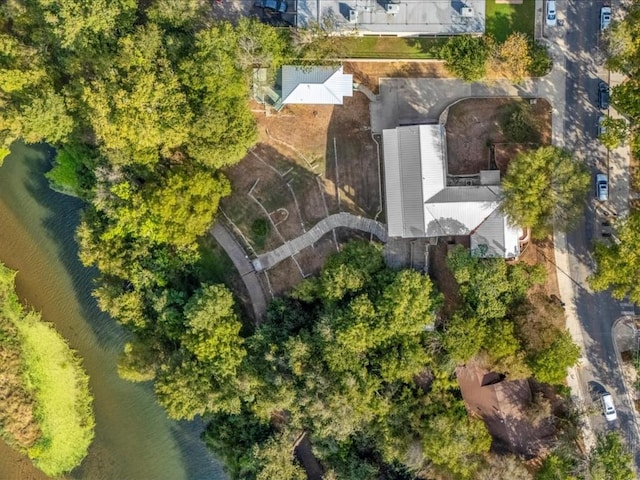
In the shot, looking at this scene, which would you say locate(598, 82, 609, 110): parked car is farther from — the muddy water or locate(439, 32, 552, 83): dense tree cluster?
the muddy water

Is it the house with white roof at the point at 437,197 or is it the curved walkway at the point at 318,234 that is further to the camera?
the curved walkway at the point at 318,234

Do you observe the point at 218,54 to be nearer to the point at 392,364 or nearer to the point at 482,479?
the point at 392,364

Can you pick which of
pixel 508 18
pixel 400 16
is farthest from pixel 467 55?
pixel 400 16

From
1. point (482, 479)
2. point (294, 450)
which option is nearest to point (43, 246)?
point (294, 450)

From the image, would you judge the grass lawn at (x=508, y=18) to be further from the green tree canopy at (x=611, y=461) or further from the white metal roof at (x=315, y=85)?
the green tree canopy at (x=611, y=461)

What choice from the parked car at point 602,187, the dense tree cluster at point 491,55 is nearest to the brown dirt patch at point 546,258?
the parked car at point 602,187
